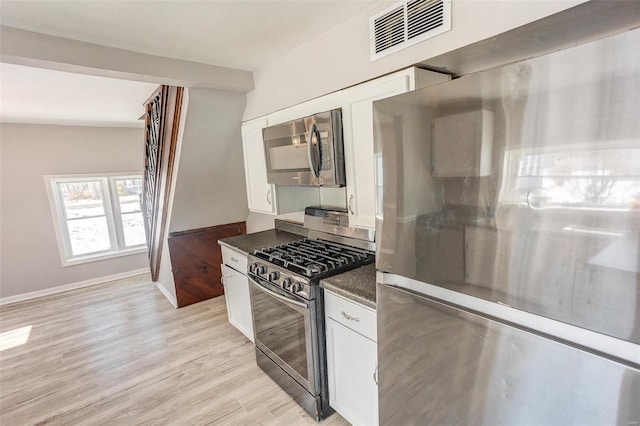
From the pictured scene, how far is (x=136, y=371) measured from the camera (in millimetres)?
2555

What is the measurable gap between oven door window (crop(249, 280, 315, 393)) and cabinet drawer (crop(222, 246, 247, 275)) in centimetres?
31

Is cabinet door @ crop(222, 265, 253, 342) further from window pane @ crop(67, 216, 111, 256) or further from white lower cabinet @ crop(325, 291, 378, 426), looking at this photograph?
window pane @ crop(67, 216, 111, 256)

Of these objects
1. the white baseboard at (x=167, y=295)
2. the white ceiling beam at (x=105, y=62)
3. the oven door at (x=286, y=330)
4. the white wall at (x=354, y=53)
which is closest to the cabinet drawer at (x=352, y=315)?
the oven door at (x=286, y=330)

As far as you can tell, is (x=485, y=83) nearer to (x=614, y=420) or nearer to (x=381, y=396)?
(x=614, y=420)

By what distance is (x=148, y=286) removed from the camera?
453 centimetres

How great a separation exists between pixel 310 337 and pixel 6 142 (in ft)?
16.4

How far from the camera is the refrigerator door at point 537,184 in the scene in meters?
0.61

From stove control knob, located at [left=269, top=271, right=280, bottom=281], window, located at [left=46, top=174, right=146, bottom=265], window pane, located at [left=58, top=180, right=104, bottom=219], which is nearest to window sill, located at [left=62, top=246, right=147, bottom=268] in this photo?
window, located at [left=46, top=174, right=146, bottom=265]

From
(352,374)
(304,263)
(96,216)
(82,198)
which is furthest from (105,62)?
(96,216)

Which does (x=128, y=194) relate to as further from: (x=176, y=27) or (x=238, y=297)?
(x=176, y=27)

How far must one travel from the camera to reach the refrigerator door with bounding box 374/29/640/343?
2.00 ft

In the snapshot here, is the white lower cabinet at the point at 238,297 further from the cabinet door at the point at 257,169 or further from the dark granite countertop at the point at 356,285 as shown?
the dark granite countertop at the point at 356,285

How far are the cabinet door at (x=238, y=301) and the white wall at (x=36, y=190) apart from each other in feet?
10.3

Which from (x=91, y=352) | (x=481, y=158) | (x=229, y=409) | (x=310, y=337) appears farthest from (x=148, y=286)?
(x=481, y=158)
